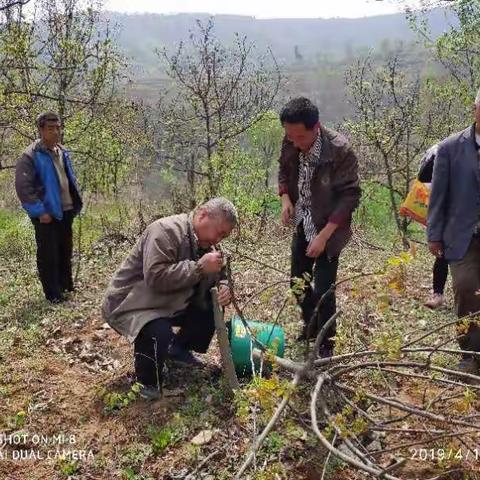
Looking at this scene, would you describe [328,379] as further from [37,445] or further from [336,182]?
[37,445]

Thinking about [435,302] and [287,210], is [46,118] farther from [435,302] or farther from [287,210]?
[435,302]

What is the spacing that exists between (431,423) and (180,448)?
1.37m

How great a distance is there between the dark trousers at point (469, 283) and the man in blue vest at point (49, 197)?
367 cm

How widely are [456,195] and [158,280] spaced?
1.87 metres

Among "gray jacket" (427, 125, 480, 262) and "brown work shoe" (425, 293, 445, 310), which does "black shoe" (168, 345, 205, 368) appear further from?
"brown work shoe" (425, 293, 445, 310)

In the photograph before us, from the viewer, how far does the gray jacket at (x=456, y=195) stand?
136 inches

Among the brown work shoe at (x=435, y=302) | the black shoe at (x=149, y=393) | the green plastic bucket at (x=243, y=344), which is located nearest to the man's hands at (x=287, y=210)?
the green plastic bucket at (x=243, y=344)

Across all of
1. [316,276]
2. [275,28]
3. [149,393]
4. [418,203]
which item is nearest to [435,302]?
[418,203]

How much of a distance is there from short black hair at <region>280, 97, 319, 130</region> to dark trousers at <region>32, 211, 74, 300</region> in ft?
9.94

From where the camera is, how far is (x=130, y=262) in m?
3.61

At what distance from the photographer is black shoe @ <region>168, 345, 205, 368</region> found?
395 cm

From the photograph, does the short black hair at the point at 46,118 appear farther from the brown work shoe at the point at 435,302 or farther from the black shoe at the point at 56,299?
the brown work shoe at the point at 435,302

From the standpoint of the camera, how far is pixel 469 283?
3529mm

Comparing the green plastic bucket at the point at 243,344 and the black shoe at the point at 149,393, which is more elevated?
the green plastic bucket at the point at 243,344
